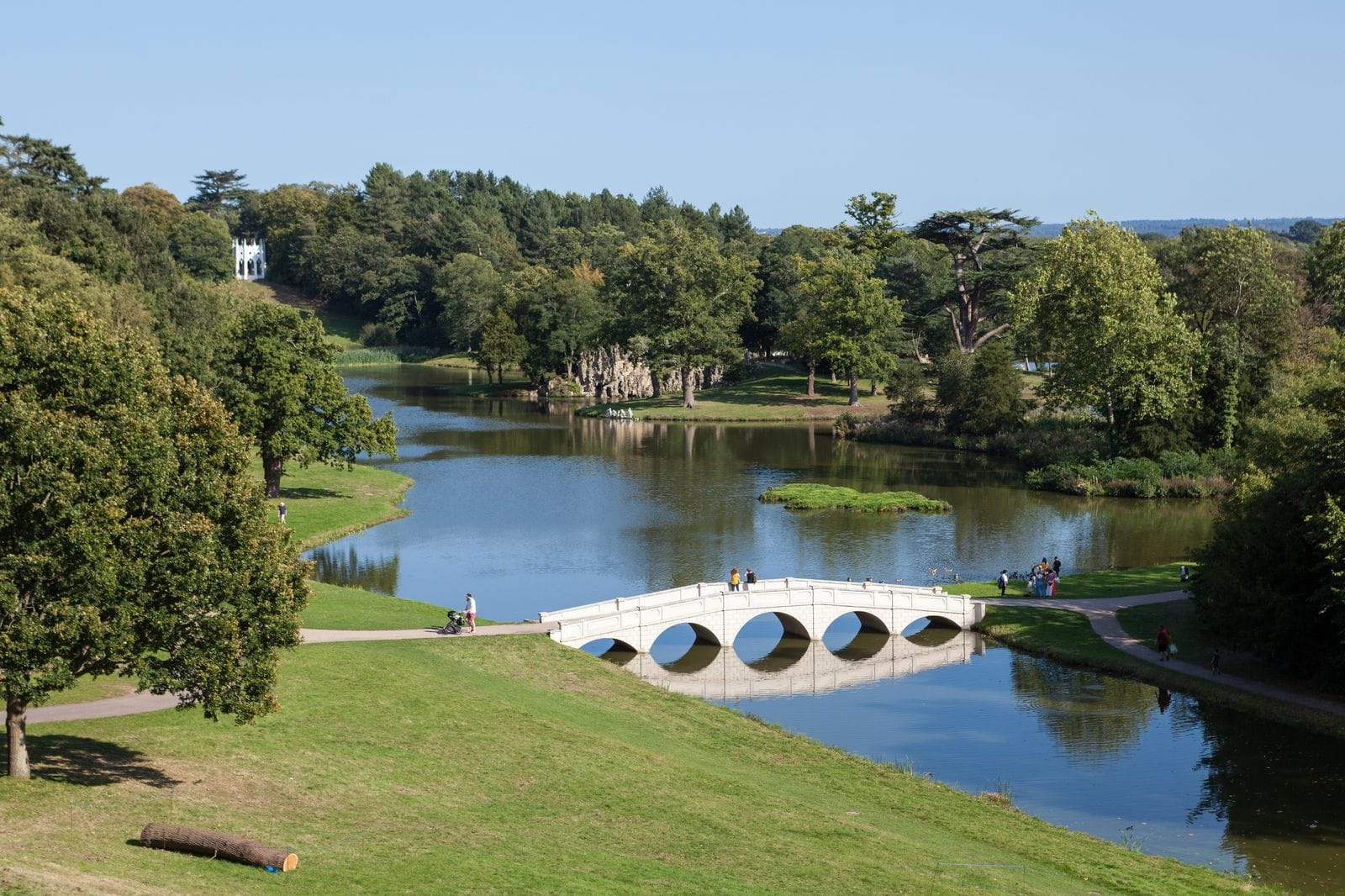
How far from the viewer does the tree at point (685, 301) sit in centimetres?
12538

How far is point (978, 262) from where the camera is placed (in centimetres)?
12769

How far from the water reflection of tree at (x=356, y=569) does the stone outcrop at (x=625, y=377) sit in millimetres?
70553

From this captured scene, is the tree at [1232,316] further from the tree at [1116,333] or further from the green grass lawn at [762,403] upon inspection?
the green grass lawn at [762,403]

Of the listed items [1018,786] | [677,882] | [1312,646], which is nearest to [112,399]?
[677,882]

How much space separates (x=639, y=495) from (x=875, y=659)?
3120cm

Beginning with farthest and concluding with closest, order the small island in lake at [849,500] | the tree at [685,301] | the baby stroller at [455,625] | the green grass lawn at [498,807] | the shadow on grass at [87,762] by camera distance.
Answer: the tree at [685,301] → the small island in lake at [849,500] → the baby stroller at [455,625] → the shadow on grass at [87,762] → the green grass lawn at [498,807]

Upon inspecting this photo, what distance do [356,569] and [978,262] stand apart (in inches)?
3272

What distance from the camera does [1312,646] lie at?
4331cm

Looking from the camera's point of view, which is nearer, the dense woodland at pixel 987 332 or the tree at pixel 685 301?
the dense woodland at pixel 987 332

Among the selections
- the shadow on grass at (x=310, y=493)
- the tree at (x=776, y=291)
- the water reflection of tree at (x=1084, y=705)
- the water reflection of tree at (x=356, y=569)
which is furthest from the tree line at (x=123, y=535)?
the tree at (x=776, y=291)

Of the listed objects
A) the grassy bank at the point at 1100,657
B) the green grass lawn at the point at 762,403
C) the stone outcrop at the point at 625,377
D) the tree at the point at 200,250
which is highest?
the tree at the point at 200,250

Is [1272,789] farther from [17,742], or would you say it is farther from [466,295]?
[466,295]

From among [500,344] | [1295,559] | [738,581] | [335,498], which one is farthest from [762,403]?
[1295,559]

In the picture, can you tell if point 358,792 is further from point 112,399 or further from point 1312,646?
point 1312,646
